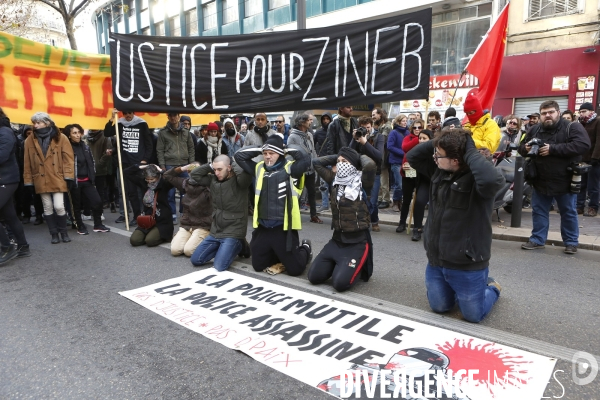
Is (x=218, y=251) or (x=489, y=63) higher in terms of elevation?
(x=489, y=63)

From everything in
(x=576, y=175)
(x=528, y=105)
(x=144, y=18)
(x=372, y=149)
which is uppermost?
(x=144, y=18)

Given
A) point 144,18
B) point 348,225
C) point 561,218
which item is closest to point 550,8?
point 561,218

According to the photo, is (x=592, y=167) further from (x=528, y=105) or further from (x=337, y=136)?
(x=528, y=105)

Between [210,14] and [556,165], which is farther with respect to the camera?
[210,14]

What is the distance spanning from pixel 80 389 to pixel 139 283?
6.68ft

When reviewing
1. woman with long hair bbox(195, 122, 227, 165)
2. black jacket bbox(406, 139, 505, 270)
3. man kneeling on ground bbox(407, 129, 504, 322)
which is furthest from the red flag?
woman with long hair bbox(195, 122, 227, 165)

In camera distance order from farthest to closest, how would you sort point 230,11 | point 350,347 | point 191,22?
point 191,22
point 230,11
point 350,347

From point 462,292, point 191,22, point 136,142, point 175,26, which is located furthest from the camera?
point 175,26

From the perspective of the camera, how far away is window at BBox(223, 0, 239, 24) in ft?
81.1

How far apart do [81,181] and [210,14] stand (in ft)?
73.2

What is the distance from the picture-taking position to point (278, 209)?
16.2 feet

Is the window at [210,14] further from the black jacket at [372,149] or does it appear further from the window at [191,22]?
the black jacket at [372,149]

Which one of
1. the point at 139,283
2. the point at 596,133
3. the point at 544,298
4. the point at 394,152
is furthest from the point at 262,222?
the point at 596,133

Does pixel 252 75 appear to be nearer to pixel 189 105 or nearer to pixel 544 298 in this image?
pixel 189 105
